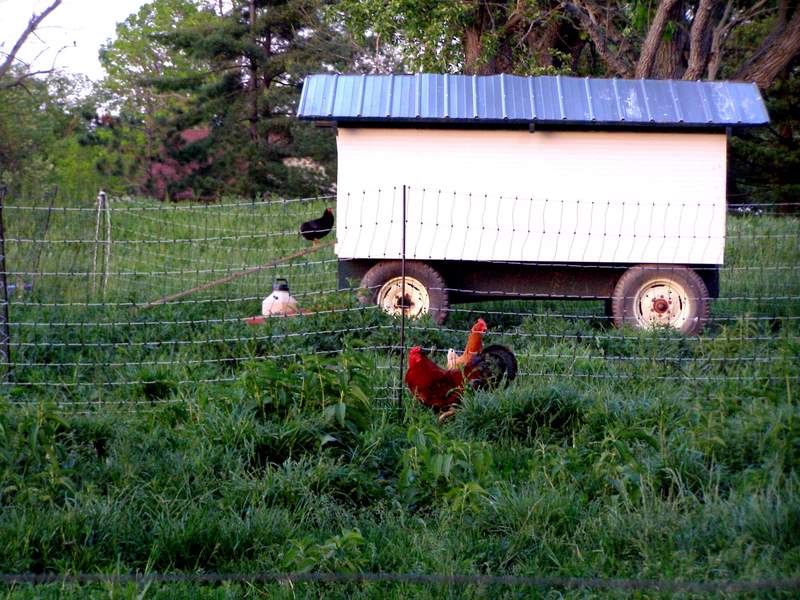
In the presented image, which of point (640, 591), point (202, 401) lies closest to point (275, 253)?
point (202, 401)

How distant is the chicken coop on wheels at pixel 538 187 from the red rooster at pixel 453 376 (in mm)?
2605

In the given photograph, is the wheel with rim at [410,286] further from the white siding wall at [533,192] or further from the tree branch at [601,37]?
the tree branch at [601,37]

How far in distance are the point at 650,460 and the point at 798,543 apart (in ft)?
3.59

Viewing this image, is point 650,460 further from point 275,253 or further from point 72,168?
point 72,168

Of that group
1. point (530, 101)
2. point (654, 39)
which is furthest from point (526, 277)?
point (654, 39)

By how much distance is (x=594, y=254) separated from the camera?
9.17 m

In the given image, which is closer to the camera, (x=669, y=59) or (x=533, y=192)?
(x=533, y=192)

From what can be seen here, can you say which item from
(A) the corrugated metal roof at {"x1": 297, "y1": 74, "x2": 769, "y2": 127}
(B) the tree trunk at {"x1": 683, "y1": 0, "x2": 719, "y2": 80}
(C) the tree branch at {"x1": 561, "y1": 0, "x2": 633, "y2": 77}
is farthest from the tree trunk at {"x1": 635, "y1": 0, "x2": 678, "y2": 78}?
(A) the corrugated metal roof at {"x1": 297, "y1": 74, "x2": 769, "y2": 127}

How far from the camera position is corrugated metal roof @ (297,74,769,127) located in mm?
9023

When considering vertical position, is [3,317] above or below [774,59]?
below

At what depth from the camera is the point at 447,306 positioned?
30.4 ft

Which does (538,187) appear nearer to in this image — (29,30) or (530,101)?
(530,101)

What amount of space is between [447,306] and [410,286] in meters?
0.42

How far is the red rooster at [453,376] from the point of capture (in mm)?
6207
